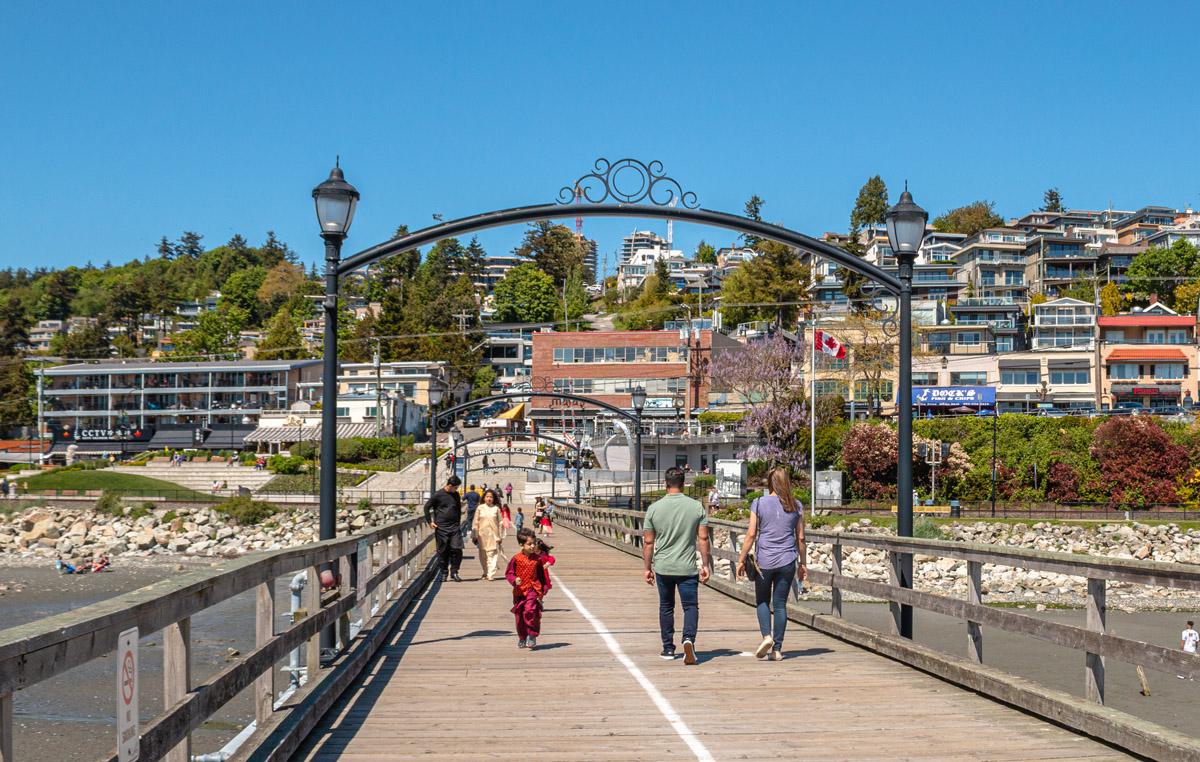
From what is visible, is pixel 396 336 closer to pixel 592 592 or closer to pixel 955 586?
pixel 955 586

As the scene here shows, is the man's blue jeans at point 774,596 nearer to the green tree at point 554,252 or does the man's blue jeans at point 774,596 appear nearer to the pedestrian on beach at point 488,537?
the pedestrian on beach at point 488,537

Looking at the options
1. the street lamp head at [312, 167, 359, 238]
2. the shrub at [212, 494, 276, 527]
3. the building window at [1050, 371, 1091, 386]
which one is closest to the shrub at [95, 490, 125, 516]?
the shrub at [212, 494, 276, 527]

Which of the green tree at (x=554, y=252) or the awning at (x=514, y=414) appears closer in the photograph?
the awning at (x=514, y=414)

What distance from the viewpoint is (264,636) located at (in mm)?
6133

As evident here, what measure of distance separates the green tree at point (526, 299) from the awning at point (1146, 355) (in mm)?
83631

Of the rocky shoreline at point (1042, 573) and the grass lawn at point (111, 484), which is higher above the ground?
the grass lawn at point (111, 484)

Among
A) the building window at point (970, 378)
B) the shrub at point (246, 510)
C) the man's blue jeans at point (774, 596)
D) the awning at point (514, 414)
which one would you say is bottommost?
the shrub at point (246, 510)

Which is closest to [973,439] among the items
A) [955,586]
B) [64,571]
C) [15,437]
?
[955,586]

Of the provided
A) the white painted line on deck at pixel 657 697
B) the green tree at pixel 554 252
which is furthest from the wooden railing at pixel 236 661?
the green tree at pixel 554 252

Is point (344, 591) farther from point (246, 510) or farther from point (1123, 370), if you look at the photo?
point (1123, 370)

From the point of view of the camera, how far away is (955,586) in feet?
141

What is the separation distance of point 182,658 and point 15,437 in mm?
140975

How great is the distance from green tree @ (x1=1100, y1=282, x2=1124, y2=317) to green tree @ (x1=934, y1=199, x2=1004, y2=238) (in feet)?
176

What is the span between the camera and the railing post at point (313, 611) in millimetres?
7926
